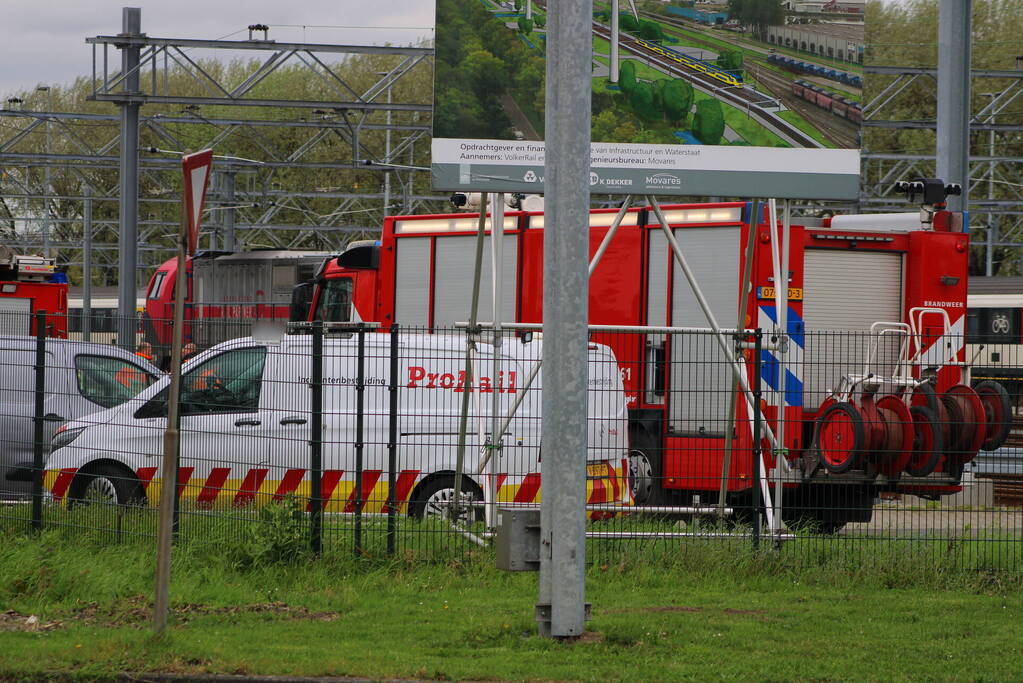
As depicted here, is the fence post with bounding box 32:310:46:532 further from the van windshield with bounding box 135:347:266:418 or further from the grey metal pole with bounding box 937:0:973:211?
the grey metal pole with bounding box 937:0:973:211

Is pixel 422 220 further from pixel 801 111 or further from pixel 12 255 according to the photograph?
pixel 12 255

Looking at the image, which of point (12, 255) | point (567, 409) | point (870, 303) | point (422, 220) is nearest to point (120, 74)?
point (12, 255)

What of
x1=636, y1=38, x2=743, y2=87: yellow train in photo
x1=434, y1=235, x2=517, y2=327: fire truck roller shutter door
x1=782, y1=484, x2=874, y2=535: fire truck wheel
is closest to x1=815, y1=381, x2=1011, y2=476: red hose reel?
x1=782, y1=484, x2=874, y2=535: fire truck wheel

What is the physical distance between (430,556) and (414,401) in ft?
5.25

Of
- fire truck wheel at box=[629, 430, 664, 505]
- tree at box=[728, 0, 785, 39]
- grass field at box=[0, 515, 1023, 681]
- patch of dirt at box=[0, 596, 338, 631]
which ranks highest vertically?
tree at box=[728, 0, 785, 39]

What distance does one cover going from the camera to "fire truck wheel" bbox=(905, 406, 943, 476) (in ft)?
35.4

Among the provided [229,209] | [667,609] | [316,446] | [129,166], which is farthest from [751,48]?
[229,209]

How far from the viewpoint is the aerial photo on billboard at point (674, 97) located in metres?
11.0

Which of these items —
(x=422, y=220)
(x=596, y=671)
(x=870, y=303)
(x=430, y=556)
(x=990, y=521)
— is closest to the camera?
(x=596, y=671)

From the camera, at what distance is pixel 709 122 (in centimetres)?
1140

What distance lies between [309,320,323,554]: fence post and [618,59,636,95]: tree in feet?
10.1

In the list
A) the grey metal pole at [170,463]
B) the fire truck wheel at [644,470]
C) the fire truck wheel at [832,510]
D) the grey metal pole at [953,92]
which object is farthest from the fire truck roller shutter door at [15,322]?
the grey metal pole at [953,92]

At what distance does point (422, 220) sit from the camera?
691 inches

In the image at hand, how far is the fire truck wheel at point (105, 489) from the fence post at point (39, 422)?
0.87ft
